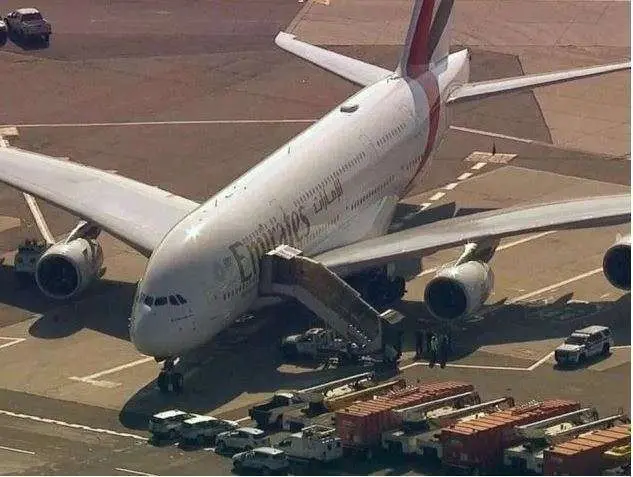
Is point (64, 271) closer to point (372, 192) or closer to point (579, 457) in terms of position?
point (372, 192)

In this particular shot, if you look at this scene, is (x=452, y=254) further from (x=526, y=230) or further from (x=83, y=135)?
(x=83, y=135)

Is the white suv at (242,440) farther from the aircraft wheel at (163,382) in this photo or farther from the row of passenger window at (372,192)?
the row of passenger window at (372,192)

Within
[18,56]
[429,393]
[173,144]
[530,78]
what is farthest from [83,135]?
[429,393]

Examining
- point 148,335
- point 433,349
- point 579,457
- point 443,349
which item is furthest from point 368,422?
point 443,349

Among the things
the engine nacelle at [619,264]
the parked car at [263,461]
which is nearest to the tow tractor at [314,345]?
the engine nacelle at [619,264]

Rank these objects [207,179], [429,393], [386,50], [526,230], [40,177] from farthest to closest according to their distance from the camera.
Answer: [386,50], [207,179], [40,177], [526,230], [429,393]
